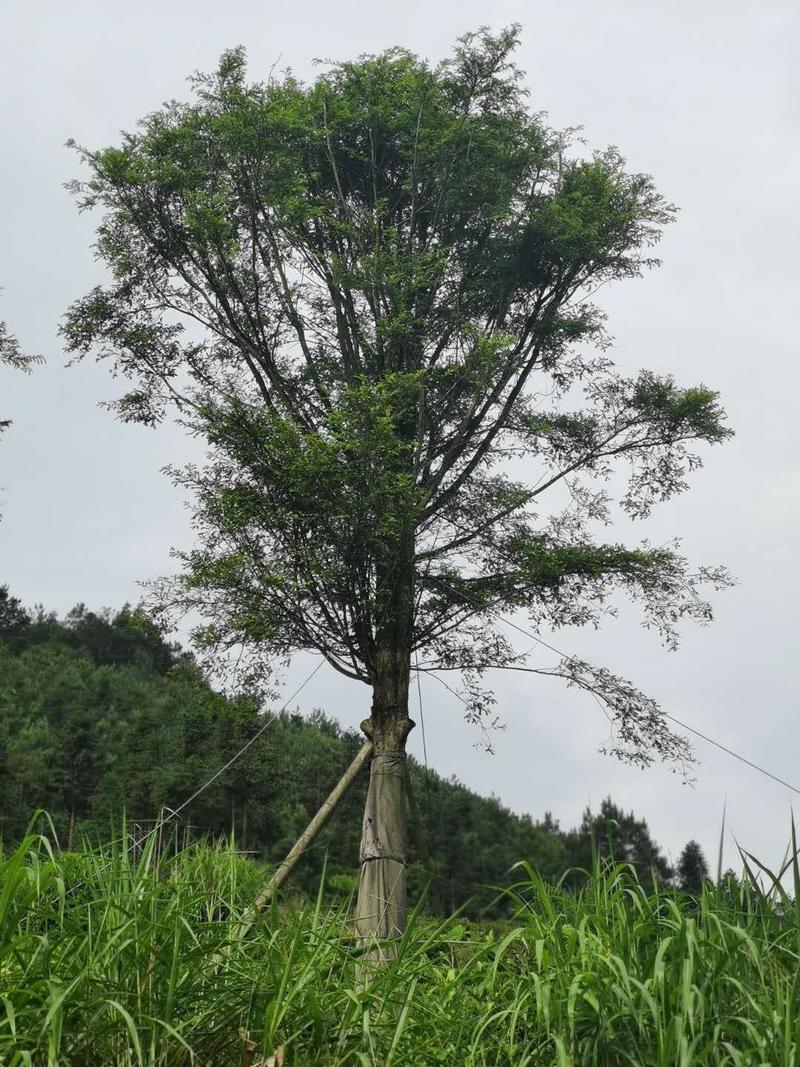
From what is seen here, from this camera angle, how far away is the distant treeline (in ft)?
65.4

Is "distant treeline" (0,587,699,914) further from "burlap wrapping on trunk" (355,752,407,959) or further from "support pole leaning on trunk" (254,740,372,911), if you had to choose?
"burlap wrapping on trunk" (355,752,407,959)

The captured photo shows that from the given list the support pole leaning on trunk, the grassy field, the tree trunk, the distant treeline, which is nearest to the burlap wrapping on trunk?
the tree trunk

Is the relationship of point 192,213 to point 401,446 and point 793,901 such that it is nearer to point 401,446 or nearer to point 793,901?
point 401,446

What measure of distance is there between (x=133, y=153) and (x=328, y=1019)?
39.8 feet

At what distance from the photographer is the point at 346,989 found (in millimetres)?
4188

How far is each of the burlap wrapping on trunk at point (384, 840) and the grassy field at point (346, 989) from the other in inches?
283

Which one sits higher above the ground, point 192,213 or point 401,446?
point 192,213

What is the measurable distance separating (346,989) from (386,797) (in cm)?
836

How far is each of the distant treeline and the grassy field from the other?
33.8ft

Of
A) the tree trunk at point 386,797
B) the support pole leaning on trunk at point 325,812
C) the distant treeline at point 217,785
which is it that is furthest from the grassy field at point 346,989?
the distant treeline at point 217,785

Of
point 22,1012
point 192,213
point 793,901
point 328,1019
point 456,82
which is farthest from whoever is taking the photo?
point 456,82

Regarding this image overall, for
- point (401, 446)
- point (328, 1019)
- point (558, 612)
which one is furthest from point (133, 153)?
point (328, 1019)

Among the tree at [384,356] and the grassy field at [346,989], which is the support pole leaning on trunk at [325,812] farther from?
the grassy field at [346,989]

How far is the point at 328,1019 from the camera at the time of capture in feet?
13.8
